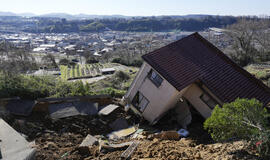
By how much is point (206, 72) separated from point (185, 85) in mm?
2157

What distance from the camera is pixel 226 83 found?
1210 centimetres

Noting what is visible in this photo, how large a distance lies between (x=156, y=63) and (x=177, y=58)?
5.79 ft

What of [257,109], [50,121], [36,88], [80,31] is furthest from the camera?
[80,31]

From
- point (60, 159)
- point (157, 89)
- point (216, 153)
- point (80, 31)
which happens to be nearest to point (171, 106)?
point (157, 89)

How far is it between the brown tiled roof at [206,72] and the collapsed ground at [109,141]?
2.50 metres

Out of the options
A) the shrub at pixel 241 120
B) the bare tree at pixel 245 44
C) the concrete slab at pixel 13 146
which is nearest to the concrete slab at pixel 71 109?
the concrete slab at pixel 13 146

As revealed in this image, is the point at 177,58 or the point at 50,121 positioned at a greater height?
the point at 177,58

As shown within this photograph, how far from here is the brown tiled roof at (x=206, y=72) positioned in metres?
11.5

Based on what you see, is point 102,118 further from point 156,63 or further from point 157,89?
point 156,63

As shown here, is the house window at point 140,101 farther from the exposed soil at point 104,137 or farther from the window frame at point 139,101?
the exposed soil at point 104,137

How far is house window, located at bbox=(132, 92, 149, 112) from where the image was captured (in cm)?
1278

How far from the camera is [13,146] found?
284 inches

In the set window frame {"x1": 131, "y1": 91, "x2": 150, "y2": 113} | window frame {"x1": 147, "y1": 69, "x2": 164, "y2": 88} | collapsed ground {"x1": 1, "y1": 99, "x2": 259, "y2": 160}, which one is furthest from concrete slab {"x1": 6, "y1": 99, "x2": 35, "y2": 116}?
window frame {"x1": 147, "y1": 69, "x2": 164, "y2": 88}

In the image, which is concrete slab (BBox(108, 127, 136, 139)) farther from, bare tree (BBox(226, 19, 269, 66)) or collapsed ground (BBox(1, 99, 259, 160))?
bare tree (BBox(226, 19, 269, 66))
